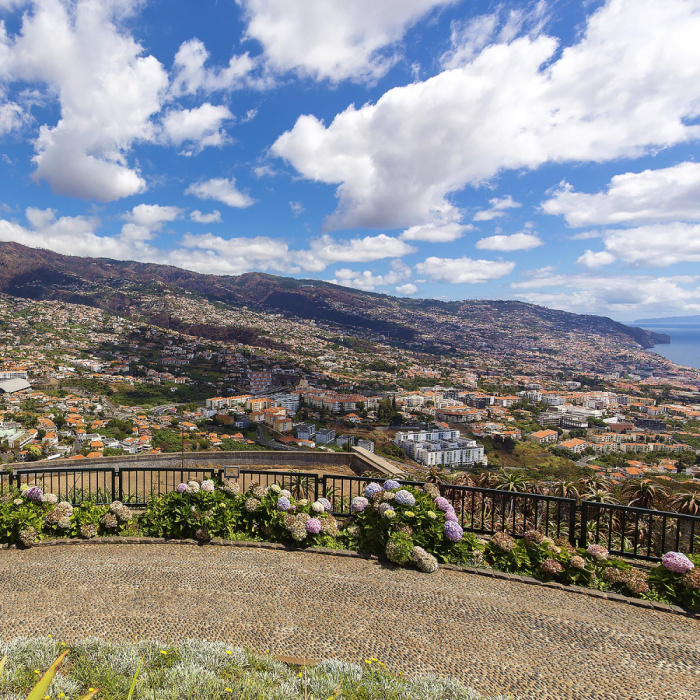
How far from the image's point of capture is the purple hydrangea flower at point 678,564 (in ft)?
13.6

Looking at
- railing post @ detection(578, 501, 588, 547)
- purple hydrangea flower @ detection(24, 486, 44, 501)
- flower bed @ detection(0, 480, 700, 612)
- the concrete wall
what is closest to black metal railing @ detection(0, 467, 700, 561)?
railing post @ detection(578, 501, 588, 547)

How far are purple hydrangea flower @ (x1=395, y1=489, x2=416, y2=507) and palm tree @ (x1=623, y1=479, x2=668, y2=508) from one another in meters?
5.23

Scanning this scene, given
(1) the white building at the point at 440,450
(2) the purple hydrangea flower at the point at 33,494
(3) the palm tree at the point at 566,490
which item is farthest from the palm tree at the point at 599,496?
(1) the white building at the point at 440,450

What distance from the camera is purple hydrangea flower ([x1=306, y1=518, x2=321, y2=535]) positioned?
5180mm

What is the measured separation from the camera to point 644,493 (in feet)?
25.0

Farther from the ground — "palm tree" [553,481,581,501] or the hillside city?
"palm tree" [553,481,581,501]

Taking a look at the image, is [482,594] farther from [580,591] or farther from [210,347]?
[210,347]

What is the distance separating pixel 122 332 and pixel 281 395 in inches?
2604

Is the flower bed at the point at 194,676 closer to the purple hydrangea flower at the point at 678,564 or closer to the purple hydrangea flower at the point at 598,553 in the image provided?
the purple hydrangea flower at the point at 598,553

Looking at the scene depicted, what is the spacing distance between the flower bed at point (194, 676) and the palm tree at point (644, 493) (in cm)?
680

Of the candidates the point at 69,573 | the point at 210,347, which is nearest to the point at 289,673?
the point at 69,573

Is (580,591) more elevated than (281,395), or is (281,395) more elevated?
(580,591)

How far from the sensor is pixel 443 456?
35312mm

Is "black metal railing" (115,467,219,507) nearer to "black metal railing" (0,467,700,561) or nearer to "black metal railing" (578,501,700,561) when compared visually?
"black metal railing" (0,467,700,561)
